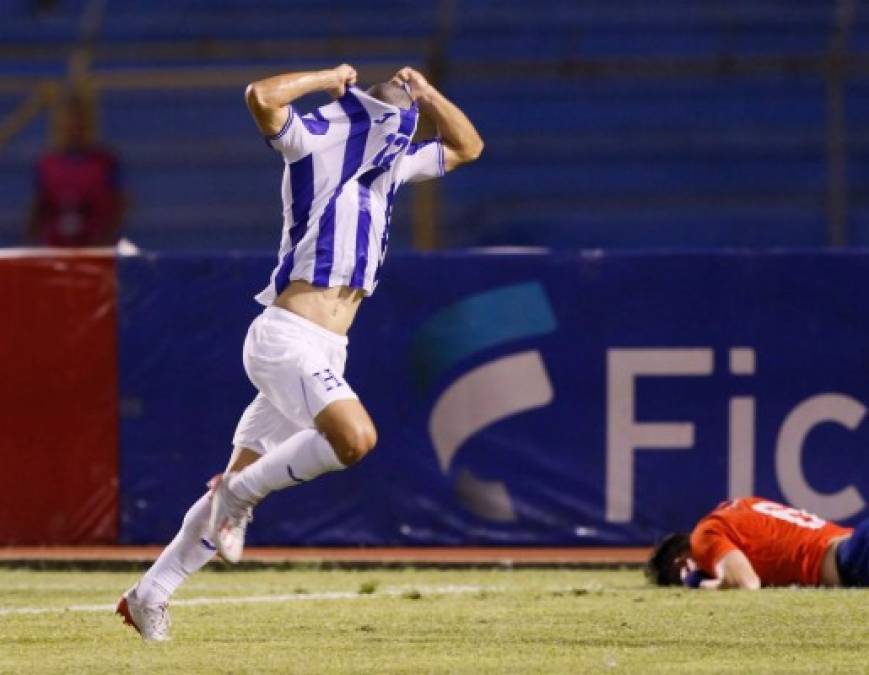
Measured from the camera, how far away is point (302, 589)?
31.2 ft

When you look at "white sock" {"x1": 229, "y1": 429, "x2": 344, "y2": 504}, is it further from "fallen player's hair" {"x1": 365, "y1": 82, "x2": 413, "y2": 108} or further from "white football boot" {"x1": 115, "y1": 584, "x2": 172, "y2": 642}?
"fallen player's hair" {"x1": 365, "y1": 82, "x2": 413, "y2": 108}

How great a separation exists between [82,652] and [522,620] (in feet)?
6.19

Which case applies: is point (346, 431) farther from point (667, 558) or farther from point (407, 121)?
point (667, 558)

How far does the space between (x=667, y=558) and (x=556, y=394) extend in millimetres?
1985

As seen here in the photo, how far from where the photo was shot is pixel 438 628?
762cm

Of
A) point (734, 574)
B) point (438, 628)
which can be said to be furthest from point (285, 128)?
point (734, 574)

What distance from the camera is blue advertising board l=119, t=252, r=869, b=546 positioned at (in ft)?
36.8

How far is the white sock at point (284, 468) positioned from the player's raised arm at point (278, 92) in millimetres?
1128

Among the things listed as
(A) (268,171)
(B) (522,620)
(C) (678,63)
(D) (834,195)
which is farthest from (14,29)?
(B) (522,620)

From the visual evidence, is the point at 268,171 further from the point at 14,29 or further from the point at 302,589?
the point at 302,589

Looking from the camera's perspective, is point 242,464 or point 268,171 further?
point 268,171

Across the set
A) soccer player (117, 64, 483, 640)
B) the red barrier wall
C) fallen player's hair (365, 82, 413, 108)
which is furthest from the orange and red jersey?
the red barrier wall

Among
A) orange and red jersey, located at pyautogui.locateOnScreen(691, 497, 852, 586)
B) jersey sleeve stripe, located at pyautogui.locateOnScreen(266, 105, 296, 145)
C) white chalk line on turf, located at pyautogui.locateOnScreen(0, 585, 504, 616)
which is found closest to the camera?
jersey sleeve stripe, located at pyautogui.locateOnScreen(266, 105, 296, 145)

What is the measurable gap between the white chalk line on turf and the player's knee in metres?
2.10
